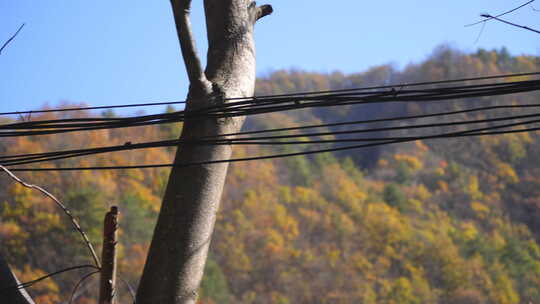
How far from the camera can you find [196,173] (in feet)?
7.66

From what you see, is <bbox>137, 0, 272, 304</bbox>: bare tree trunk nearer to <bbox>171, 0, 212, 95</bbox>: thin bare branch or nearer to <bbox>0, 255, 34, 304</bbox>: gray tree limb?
<bbox>171, 0, 212, 95</bbox>: thin bare branch

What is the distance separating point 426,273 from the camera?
5100 centimetres

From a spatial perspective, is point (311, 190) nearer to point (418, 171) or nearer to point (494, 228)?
point (418, 171)

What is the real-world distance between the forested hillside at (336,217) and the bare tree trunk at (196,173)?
32584mm

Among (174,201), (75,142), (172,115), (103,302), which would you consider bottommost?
(103,302)

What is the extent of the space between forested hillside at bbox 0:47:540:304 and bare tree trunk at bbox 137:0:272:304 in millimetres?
32584

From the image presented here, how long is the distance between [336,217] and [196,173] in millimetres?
53557

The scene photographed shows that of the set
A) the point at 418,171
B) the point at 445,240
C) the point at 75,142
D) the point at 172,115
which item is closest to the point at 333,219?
the point at 445,240

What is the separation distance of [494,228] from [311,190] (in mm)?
15900

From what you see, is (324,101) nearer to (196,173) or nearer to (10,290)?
(196,173)

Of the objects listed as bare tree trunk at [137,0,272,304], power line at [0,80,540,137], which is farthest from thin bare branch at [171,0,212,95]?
power line at [0,80,540,137]

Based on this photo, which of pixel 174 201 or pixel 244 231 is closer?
pixel 174 201

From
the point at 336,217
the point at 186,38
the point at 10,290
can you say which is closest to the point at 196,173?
the point at 186,38

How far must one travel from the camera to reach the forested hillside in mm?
39719
